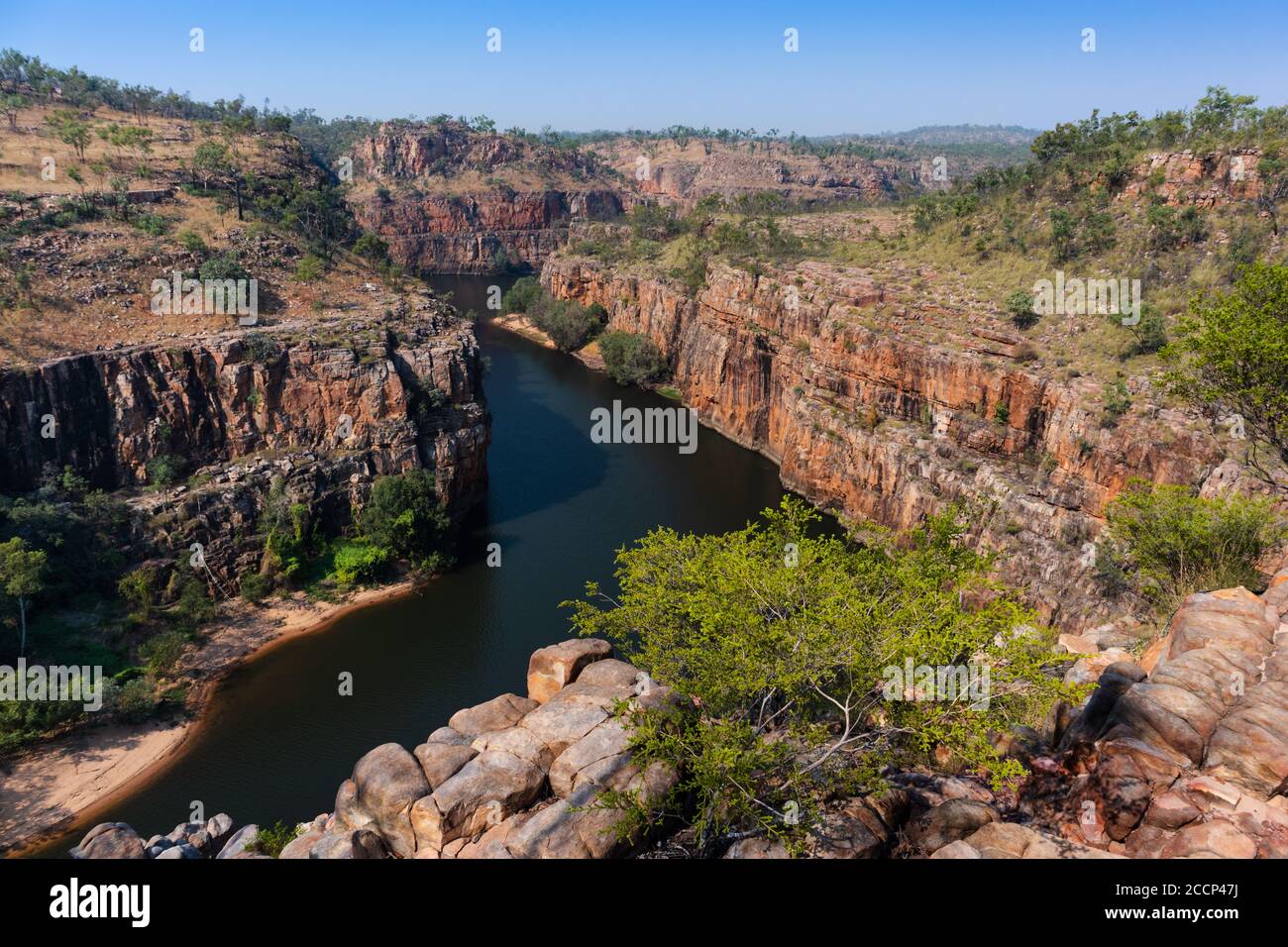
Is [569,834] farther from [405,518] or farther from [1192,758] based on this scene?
[405,518]

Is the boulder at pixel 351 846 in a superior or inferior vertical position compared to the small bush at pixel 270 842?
superior

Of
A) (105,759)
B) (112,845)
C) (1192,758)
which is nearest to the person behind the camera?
(1192,758)

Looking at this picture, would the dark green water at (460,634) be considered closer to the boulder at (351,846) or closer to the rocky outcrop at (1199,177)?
the boulder at (351,846)

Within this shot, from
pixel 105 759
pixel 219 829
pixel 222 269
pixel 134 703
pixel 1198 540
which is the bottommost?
pixel 105 759

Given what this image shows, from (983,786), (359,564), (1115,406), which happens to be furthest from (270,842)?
(1115,406)

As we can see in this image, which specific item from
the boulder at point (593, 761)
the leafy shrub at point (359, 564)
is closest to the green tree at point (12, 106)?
the leafy shrub at point (359, 564)
